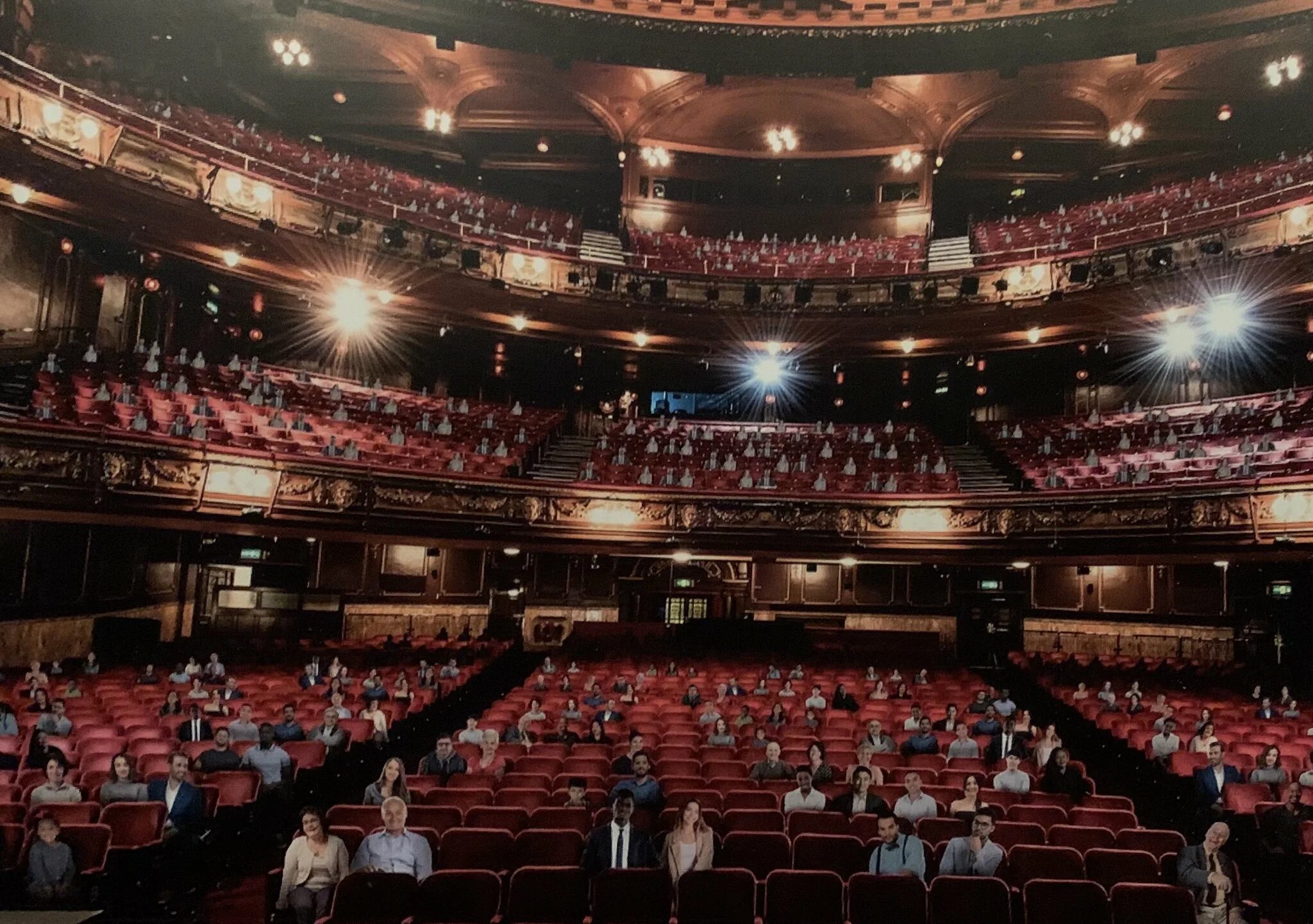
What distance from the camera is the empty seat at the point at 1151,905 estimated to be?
397cm

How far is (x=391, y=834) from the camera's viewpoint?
4.41m

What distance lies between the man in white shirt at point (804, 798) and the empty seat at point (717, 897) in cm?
164

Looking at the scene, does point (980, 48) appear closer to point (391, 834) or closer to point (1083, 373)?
point (1083, 373)

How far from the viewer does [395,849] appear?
437cm

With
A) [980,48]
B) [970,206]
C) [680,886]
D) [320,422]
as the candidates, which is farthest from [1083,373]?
[680,886]

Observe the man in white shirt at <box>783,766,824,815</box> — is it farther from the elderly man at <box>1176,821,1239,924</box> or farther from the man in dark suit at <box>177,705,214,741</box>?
the man in dark suit at <box>177,705,214,741</box>

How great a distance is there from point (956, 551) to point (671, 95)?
11434 mm

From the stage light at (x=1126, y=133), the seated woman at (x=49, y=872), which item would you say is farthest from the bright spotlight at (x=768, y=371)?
the seated woman at (x=49, y=872)

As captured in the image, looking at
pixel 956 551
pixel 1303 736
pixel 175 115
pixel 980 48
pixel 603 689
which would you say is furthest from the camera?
pixel 980 48

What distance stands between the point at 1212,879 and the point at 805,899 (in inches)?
83.6

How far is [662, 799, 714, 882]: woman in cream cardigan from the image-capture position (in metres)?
4.47

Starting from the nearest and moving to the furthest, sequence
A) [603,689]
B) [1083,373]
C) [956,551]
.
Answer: [603,689] < [956,551] < [1083,373]

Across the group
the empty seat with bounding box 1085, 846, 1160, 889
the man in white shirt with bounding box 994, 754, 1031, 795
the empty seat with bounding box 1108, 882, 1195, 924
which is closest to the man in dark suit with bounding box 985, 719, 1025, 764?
the man in white shirt with bounding box 994, 754, 1031, 795

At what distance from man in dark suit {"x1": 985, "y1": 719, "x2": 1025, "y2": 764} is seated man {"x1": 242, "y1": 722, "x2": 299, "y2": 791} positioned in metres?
5.90
